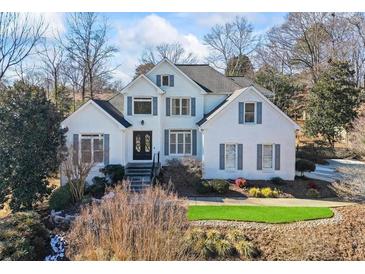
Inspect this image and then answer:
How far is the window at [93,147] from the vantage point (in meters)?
19.6

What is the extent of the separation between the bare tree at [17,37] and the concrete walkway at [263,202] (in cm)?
1672

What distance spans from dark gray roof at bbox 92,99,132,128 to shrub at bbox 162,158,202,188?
360 centimetres

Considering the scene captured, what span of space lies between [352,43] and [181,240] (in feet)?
114

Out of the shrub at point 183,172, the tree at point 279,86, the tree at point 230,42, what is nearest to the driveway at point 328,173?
the shrub at point 183,172

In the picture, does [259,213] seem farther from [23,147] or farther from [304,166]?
[23,147]

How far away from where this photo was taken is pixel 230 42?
1706 inches

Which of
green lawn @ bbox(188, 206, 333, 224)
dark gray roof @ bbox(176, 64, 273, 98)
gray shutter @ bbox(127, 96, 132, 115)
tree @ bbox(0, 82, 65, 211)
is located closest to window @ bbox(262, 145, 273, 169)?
green lawn @ bbox(188, 206, 333, 224)

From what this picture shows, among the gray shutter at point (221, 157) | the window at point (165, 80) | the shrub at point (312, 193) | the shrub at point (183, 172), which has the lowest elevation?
the shrub at point (312, 193)

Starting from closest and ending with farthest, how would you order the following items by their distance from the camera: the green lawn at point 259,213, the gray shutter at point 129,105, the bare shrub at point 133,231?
the bare shrub at point 133,231, the green lawn at point 259,213, the gray shutter at point 129,105

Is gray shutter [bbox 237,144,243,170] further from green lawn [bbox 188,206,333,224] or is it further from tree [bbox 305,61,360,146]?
tree [bbox 305,61,360,146]

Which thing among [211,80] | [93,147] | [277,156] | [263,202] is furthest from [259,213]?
[211,80]

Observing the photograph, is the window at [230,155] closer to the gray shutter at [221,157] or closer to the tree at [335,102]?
the gray shutter at [221,157]

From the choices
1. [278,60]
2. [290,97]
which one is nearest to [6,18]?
[290,97]

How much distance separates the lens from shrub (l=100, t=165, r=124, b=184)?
18.7 m
